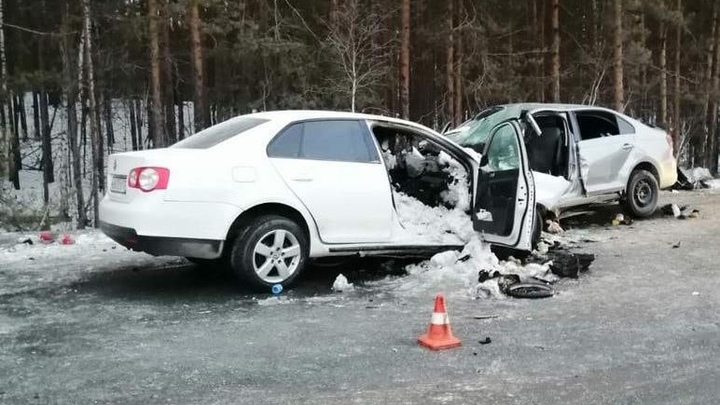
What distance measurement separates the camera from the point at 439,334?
4812mm

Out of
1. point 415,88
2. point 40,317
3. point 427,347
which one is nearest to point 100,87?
point 415,88

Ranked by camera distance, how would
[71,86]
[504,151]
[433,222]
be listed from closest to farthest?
[504,151] < [433,222] < [71,86]

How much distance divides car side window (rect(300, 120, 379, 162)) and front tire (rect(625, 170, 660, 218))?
17.3 ft

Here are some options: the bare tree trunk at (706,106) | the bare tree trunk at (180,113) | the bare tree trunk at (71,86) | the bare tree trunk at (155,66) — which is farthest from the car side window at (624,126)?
the bare tree trunk at (180,113)

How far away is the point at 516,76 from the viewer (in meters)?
25.0

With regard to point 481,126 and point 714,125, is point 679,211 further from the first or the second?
point 714,125

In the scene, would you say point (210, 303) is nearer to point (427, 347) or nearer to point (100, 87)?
point (427, 347)

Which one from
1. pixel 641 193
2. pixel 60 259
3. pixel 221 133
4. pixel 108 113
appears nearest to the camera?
pixel 221 133

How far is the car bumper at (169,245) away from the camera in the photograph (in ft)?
19.0

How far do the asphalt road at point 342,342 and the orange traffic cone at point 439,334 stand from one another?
80 mm

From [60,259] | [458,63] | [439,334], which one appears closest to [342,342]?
[439,334]

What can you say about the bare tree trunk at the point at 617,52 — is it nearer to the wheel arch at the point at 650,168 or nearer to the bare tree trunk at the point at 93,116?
the wheel arch at the point at 650,168

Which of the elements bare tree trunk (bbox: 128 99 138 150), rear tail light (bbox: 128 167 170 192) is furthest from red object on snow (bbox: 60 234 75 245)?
bare tree trunk (bbox: 128 99 138 150)

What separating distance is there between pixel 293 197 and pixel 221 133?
40.2 inches
